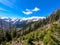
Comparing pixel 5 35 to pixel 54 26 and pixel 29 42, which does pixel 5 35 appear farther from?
pixel 54 26

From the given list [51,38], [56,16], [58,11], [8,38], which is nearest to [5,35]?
[8,38]

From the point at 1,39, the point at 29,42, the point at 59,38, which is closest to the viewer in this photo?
the point at 59,38

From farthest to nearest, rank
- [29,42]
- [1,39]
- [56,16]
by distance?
[56,16] → [1,39] → [29,42]

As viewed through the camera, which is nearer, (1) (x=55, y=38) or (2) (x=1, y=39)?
(1) (x=55, y=38)

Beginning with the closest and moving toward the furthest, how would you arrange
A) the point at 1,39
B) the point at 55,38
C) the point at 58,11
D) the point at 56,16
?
the point at 55,38, the point at 1,39, the point at 56,16, the point at 58,11

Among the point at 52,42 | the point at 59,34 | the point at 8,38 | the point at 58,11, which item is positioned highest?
the point at 58,11

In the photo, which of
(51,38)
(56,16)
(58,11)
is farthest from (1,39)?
(58,11)

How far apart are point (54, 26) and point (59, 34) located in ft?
6.63

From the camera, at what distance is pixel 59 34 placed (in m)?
14.4

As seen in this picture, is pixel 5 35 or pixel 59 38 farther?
pixel 5 35

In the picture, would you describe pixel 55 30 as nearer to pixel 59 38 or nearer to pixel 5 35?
pixel 59 38

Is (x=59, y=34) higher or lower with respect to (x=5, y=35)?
higher

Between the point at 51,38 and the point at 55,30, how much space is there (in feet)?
3.91

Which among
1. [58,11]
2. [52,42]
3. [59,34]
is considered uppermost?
[58,11]
